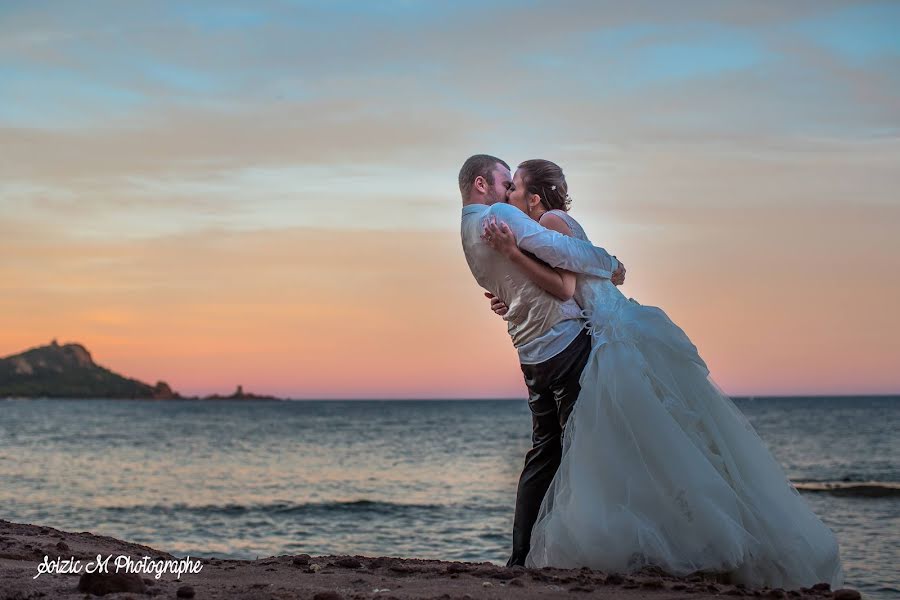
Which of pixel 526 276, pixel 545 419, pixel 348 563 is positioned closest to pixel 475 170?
pixel 526 276

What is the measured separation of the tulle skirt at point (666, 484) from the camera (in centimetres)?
410

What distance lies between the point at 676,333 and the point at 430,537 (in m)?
9.51

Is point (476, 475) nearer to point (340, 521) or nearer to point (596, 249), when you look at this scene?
point (340, 521)

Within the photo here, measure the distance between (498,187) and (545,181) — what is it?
0.26 metres

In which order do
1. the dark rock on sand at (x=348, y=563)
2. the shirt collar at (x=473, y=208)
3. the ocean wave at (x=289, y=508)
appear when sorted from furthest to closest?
the ocean wave at (x=289, y=508) → the shirt collar at (x=473, y=208) → the dark rock on sand at (x=348, y=563)

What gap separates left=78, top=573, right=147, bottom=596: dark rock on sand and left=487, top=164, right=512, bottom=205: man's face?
2.56 metres

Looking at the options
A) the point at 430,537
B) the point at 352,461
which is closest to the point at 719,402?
the point at 430,537

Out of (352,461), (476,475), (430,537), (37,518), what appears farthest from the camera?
(352,461)

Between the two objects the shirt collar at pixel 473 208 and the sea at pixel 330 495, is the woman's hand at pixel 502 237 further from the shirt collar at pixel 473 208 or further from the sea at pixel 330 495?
the sea at pixel 330 495

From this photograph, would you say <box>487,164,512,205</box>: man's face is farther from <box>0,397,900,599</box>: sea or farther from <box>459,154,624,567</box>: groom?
<box>0,397,900,599</box>: sea

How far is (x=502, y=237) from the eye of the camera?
455 cm

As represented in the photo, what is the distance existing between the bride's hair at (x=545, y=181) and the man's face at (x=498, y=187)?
0.12 meters

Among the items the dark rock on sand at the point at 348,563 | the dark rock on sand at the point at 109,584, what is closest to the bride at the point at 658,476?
the dark rock on sand at the point at 348,563

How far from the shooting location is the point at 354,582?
3.92 meters
